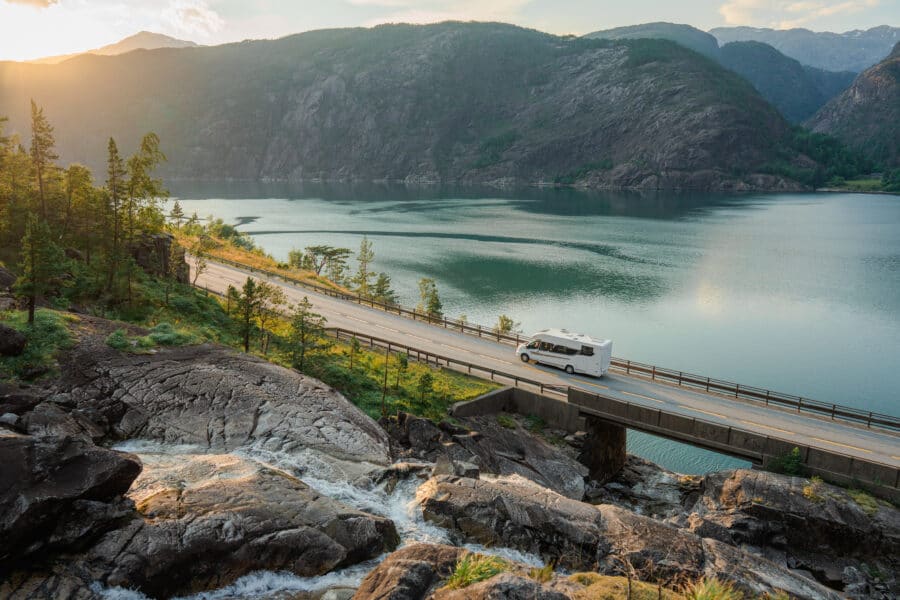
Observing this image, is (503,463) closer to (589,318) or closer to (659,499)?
(659,499)

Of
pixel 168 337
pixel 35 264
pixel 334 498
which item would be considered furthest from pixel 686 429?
pixel 35 264

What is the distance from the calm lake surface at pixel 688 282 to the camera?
5878cm

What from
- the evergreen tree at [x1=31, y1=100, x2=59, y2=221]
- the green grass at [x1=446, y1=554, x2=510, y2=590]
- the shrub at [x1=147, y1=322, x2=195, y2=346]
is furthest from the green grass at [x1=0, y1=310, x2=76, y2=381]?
the green grass at [x1=446, y1=554, x2=510, y2=590]

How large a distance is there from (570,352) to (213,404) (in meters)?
21.5

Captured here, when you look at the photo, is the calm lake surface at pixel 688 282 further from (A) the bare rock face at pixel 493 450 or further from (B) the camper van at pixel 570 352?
(A) the bare rock face at pixel 493 450

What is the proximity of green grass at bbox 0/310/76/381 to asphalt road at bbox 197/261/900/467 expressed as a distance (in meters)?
22.1

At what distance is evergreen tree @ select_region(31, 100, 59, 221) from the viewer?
3456 cm

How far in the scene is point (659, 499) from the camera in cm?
3044

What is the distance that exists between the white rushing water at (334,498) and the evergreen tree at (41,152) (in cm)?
2493

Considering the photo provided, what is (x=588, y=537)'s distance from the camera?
59.1 ft

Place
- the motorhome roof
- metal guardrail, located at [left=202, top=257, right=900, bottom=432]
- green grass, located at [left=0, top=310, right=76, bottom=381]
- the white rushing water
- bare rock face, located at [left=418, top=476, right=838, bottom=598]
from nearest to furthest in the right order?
the white rushing water < bare rock face, located at [left=418, top=476, right=838, bottom=598] < green grass, located at [left=0, top=310, right=76, bottom=381] < metal guardrail, located at [left=202, top=257, right=900, bottom=432] < the motorhome roof

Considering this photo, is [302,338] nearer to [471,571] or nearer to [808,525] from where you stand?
[471,571]

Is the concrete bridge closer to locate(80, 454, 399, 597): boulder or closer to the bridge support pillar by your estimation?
the bridge support pillar

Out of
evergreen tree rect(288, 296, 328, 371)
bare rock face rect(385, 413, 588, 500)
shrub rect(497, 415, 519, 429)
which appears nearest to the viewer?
bare rock face rect(385, 413, 588, 500)
